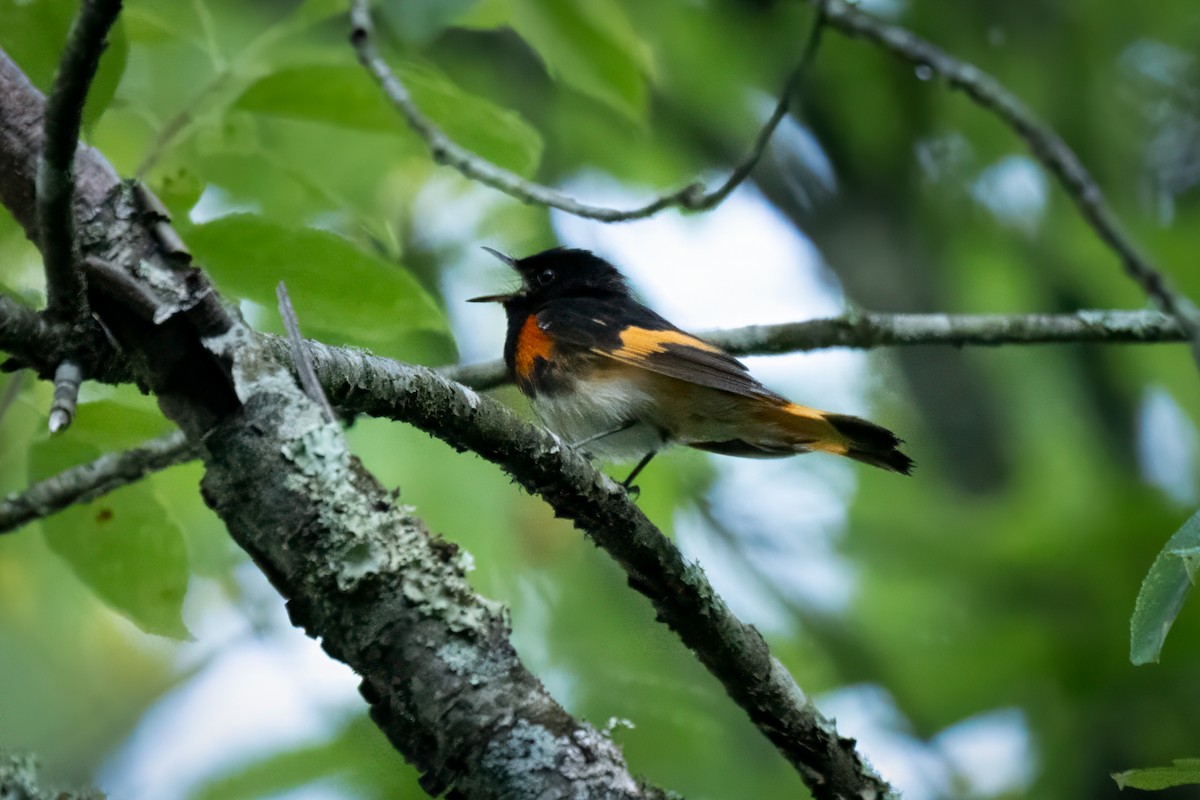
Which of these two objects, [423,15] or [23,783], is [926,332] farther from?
[23,783]

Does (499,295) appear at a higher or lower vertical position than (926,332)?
higher

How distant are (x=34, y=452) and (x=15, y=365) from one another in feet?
1.38

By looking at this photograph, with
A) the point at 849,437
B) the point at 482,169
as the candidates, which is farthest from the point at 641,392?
the point at 482,169

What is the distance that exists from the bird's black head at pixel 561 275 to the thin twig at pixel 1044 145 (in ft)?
4.56

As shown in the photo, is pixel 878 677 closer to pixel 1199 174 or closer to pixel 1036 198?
pixel 1036 198

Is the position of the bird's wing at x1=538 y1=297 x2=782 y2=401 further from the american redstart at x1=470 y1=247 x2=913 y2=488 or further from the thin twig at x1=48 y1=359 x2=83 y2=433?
the thin twig at x1=48 y1=359 x2=83 y2=433

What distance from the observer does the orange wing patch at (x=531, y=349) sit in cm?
390

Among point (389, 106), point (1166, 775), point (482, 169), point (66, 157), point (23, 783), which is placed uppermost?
point (389, 106)

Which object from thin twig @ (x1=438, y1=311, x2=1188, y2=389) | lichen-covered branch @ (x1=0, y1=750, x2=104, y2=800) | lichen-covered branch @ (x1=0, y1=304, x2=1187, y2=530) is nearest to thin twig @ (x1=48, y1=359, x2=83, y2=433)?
lichen-covered branch @ (x1=0, y1=750, x2=104, y2=800)

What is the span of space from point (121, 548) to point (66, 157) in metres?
0.92

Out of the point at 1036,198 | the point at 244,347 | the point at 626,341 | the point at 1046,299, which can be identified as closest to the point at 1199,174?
the point at 1036,198

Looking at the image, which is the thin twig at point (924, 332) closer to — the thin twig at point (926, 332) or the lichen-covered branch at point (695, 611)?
the thin twig at point (926, 332)

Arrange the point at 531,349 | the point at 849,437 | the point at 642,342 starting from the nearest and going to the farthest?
the point at 849,437, the point at 642,342, the point at 531,349

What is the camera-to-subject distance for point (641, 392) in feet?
12.5
